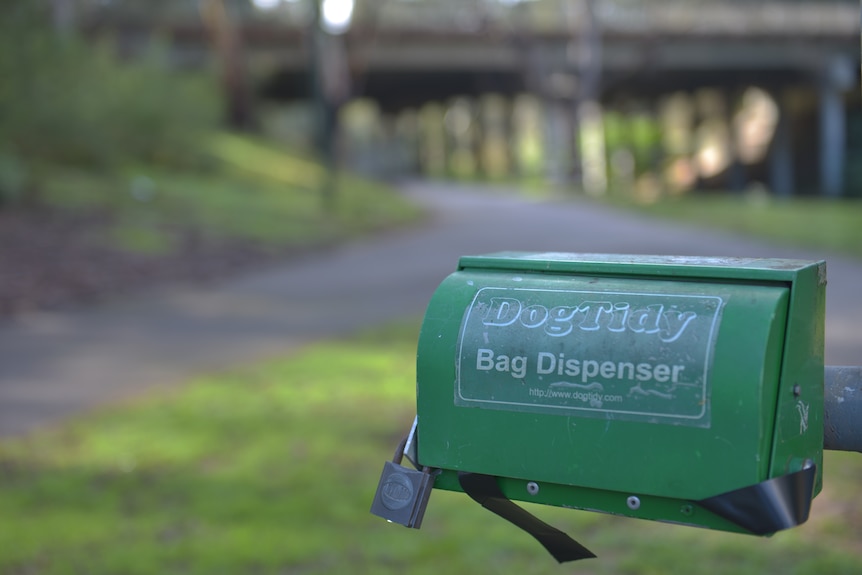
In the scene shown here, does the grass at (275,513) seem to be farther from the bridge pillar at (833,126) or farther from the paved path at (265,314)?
the bridge pillar at (833,126)

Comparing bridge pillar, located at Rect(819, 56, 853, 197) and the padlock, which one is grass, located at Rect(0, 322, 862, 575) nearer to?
the padlock

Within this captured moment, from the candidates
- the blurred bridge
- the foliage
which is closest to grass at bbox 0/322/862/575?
the foliage

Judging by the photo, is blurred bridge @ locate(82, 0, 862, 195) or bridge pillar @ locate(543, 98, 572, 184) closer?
blurred bridge @ locate(82, 0, 862, 195)

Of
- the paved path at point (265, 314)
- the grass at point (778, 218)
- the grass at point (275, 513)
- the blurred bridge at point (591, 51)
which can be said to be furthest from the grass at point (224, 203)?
the grass at point (275, 513)

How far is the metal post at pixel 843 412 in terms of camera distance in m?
1.73

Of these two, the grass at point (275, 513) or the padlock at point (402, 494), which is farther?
the grass at point (275, 513)

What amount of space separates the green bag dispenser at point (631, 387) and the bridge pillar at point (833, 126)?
33014 mm

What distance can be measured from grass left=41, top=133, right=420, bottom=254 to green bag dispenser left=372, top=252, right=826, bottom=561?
42.6 feet

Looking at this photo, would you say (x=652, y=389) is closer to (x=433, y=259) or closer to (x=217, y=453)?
(x=217, y=453)

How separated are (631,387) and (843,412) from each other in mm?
389

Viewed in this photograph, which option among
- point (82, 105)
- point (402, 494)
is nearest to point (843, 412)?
point (402, 494)

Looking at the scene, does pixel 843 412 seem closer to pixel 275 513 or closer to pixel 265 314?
pixel 275 513

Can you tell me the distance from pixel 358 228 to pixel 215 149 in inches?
A: 317

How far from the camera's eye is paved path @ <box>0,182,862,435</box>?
7816 millimetres
